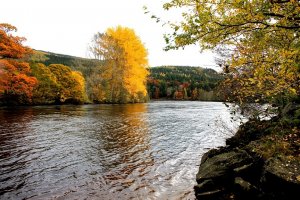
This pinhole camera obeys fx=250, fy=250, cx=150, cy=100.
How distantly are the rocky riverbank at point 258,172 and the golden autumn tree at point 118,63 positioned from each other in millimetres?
39049

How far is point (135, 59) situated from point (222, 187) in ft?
138

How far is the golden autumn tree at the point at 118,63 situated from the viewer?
45281 mm

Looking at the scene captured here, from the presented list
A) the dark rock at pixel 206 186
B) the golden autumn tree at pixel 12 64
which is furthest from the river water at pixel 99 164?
the golden autumn tree at pixel 12 64

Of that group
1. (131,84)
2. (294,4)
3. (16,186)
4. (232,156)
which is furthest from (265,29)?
(131,84)

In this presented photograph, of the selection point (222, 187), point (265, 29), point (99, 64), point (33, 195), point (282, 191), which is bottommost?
point (33, 195)

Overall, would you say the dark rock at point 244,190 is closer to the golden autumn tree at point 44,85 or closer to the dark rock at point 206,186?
the dark rock at point 206,186

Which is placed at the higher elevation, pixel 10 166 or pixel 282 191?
pixel 282 191

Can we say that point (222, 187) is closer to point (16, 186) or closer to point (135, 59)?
point (16, 186)

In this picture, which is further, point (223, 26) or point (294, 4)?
point (223, 26)

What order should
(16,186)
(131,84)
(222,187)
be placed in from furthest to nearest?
(131,84) < (16,186) < (222,187)

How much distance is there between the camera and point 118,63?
45875mm

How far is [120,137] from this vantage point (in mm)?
14555

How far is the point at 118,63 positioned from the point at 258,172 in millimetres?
41336

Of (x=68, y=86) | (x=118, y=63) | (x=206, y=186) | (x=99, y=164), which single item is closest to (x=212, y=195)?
(x=206, y=186)
